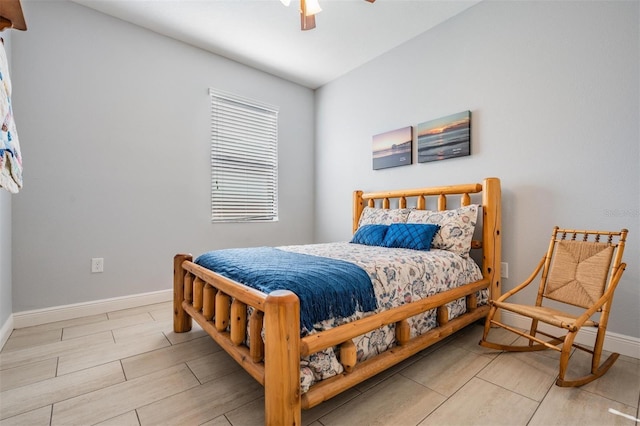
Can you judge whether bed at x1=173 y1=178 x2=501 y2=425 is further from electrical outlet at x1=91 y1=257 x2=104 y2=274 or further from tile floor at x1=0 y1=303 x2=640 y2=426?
electrical outlet at x1=91 y1=257 x2=104 y2=274

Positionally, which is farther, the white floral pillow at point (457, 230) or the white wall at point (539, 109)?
the white floral pillow at point (457, 230)

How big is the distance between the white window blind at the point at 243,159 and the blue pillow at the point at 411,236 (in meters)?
1.74

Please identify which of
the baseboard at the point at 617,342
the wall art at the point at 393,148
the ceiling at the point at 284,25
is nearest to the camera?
the baseboard at the point at 617,342

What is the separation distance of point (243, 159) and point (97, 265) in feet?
5.64

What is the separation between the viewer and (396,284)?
1.59 metres

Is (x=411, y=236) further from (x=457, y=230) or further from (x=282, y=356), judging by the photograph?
(x=282, y=356)

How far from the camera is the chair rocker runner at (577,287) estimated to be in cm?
152

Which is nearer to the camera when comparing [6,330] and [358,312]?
[358,312]

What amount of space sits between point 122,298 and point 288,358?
2.29 meters

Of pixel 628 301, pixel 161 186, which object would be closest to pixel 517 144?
pixel 628 301

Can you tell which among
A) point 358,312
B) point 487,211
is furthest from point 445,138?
point 358,312

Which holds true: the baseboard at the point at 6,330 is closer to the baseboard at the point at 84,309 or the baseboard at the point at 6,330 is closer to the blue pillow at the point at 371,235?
the baseboard at the point at 84,309

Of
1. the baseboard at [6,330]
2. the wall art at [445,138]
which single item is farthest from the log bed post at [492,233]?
the baseboard at [6,330]

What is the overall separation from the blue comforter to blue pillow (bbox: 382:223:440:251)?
0.79 metres
